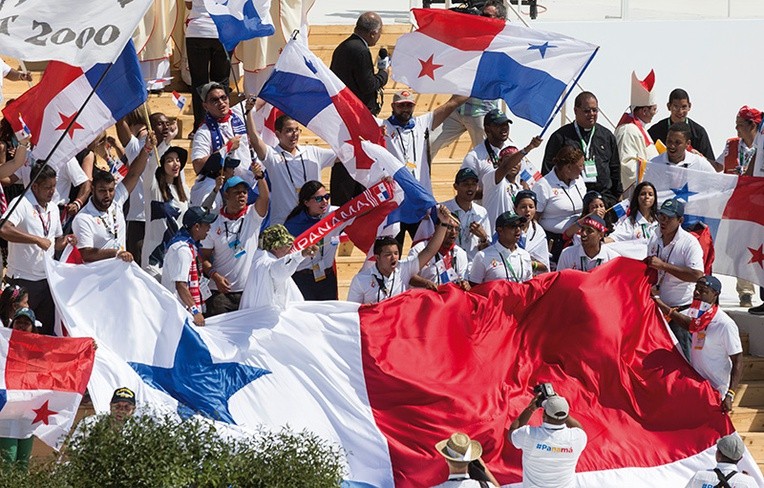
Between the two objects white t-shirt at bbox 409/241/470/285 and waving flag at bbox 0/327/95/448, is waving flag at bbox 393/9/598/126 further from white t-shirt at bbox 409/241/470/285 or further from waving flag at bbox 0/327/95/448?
waving flag at bbox 0/327/95/448

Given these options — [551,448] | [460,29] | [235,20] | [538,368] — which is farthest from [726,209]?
[235,20]

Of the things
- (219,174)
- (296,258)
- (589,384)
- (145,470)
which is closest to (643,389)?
(589,384)

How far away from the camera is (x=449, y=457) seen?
11008 mm

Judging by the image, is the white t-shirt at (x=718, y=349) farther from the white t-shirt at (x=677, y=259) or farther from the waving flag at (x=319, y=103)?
the waving flag at (x=319, y=103)

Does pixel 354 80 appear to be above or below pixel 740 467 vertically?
above

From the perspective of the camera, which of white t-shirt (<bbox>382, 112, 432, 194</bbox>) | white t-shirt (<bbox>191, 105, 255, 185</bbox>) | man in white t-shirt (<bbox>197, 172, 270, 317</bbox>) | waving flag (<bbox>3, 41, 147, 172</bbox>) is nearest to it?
waving flag (<bbox>3, 41, 147, 172</bbox>)

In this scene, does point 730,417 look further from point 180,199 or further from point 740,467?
point 180,199

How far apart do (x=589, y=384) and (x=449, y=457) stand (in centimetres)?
271

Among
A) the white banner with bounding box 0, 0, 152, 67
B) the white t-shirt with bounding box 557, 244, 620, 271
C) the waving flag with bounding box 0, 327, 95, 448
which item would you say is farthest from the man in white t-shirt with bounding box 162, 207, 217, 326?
the white t-shirt with bounding box 557, 244, 620, 271

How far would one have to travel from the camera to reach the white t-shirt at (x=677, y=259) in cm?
1412

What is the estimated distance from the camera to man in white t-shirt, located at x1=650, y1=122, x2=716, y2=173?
15312 mm

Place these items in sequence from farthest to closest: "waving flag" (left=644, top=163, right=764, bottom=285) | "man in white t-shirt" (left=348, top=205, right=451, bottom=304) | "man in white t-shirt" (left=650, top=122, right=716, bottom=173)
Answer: "man in white t-shirt" (left=650, top=122, right=716, bottom=173) → "waving flag" (left=644, top=163, right=764, bottom=285) → "man in white t-shirt" (left=348, top=205, right=451, bottom=304)

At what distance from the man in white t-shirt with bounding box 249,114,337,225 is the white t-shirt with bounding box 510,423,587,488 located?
368 cm

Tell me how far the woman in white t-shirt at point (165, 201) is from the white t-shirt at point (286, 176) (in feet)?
2.43
